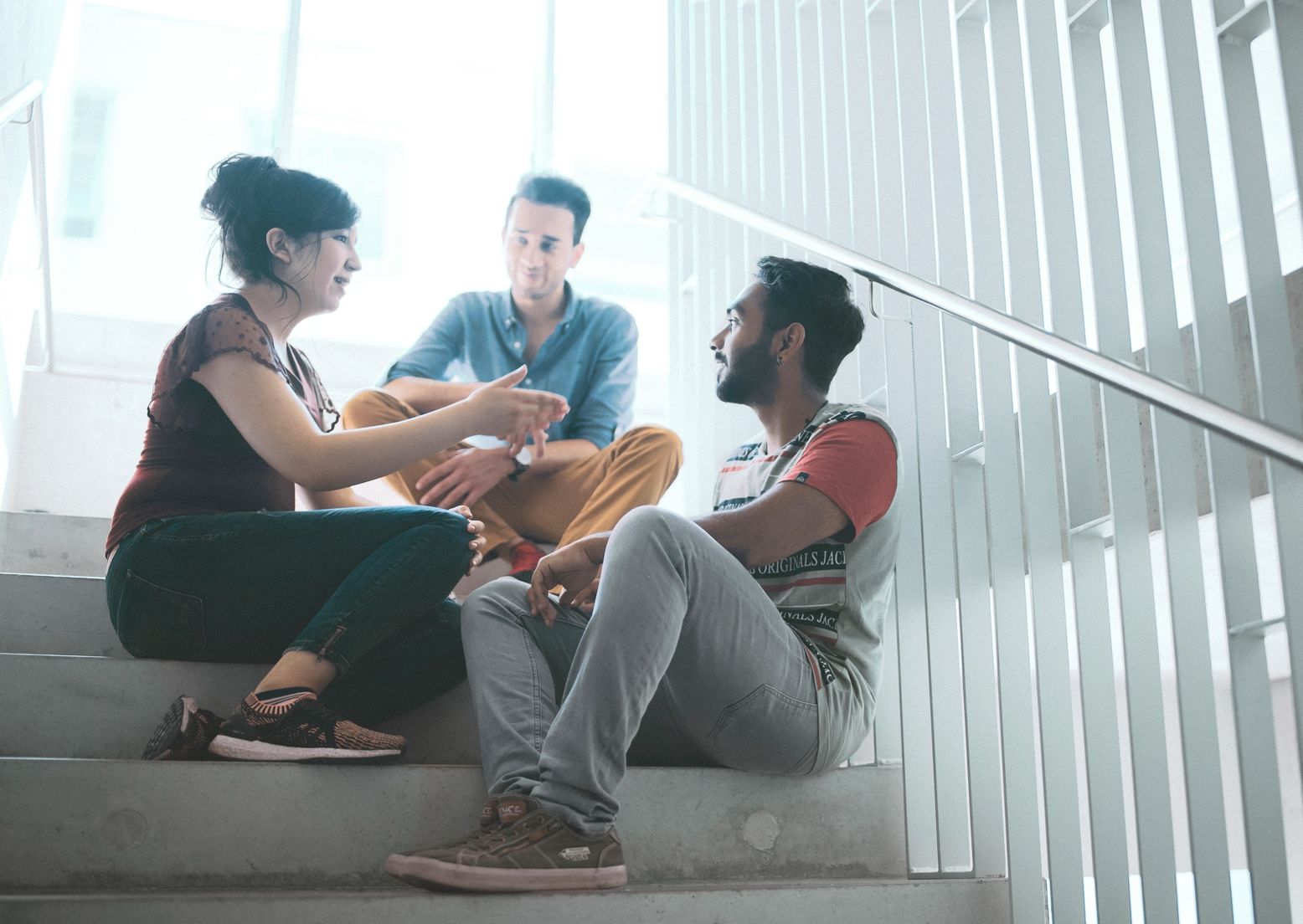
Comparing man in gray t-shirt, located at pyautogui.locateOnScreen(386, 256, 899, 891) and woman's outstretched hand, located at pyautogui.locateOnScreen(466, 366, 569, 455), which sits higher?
woman's outstretched hand, located at pyautogui.locateOnScreen(466, 366, 569, 455)

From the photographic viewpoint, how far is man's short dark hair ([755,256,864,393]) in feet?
6.66

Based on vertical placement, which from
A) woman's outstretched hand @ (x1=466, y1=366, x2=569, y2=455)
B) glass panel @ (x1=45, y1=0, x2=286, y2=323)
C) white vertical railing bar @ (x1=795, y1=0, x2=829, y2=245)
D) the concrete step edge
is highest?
glass panel @ (x1=45, y1=0, x2=286, y2=323)

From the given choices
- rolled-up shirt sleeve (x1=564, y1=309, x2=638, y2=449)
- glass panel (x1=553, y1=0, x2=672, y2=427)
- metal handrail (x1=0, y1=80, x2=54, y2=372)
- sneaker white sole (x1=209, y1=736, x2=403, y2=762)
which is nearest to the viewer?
sneaker white sole (x1=209, y1=736, x2=403, y2=762)

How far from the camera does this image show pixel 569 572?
1.61 m

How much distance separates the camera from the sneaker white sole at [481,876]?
127 centimetres

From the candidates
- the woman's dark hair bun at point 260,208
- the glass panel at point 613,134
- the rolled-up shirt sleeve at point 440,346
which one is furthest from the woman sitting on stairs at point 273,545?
the glass panel at point 613,134

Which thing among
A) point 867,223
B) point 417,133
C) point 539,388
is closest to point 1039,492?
point 867,223

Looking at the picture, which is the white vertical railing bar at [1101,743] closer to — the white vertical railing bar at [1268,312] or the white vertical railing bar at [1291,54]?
the white vertical railing bar at [1268,312]

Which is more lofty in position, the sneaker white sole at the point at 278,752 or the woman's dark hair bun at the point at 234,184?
the woman's dark hair bun at the point at 234,184

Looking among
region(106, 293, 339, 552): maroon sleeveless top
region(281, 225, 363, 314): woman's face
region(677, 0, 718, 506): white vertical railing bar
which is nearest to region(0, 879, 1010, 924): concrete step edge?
region(106, 293, 339, 552): maroon sleeveless top

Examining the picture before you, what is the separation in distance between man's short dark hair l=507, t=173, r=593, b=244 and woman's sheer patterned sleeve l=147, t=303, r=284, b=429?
50.0 inches

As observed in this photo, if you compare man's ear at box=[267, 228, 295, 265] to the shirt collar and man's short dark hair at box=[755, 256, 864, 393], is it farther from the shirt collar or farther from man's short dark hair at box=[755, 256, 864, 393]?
the shirt collar

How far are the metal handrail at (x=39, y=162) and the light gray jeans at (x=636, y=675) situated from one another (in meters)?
1.34

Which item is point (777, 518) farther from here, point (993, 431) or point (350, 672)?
point (350, 672)
